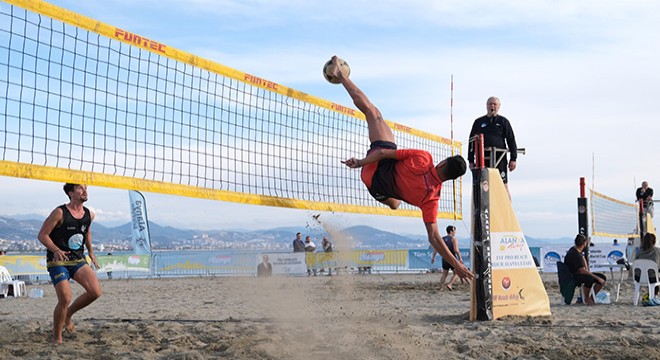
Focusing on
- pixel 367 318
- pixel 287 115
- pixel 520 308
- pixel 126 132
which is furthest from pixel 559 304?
pixel 126 132

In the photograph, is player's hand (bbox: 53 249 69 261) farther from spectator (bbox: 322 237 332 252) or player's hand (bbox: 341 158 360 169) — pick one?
spectator (bbox: 322 237 332 252)

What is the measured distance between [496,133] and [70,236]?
182 inches

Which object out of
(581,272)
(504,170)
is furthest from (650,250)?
(504,170)

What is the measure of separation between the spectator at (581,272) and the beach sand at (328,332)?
36 cm

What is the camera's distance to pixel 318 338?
6.76m

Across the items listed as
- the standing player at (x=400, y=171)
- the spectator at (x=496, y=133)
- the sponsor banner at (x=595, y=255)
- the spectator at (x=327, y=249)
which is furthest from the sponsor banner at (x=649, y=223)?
the standing player at (x=400, y=171)

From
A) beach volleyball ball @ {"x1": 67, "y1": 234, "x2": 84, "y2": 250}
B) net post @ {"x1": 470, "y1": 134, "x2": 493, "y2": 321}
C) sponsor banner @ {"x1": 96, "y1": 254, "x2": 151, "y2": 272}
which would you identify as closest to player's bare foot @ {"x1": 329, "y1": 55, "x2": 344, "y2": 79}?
net post @ {"x1": 470, "y1": 134, "x2": 493, "y2": 321}

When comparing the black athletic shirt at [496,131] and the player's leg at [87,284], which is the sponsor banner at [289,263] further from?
the player's leg at [87,284]

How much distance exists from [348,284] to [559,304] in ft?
13.8

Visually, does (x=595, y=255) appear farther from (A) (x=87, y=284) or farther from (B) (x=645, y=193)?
(A) (x=87, y=284)

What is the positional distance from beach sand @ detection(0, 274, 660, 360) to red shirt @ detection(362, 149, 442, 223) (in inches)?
45.1

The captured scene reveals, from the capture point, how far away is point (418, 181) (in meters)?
6.10

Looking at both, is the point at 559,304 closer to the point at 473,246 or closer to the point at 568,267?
the point at 568,267

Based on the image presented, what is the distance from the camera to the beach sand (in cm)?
602
